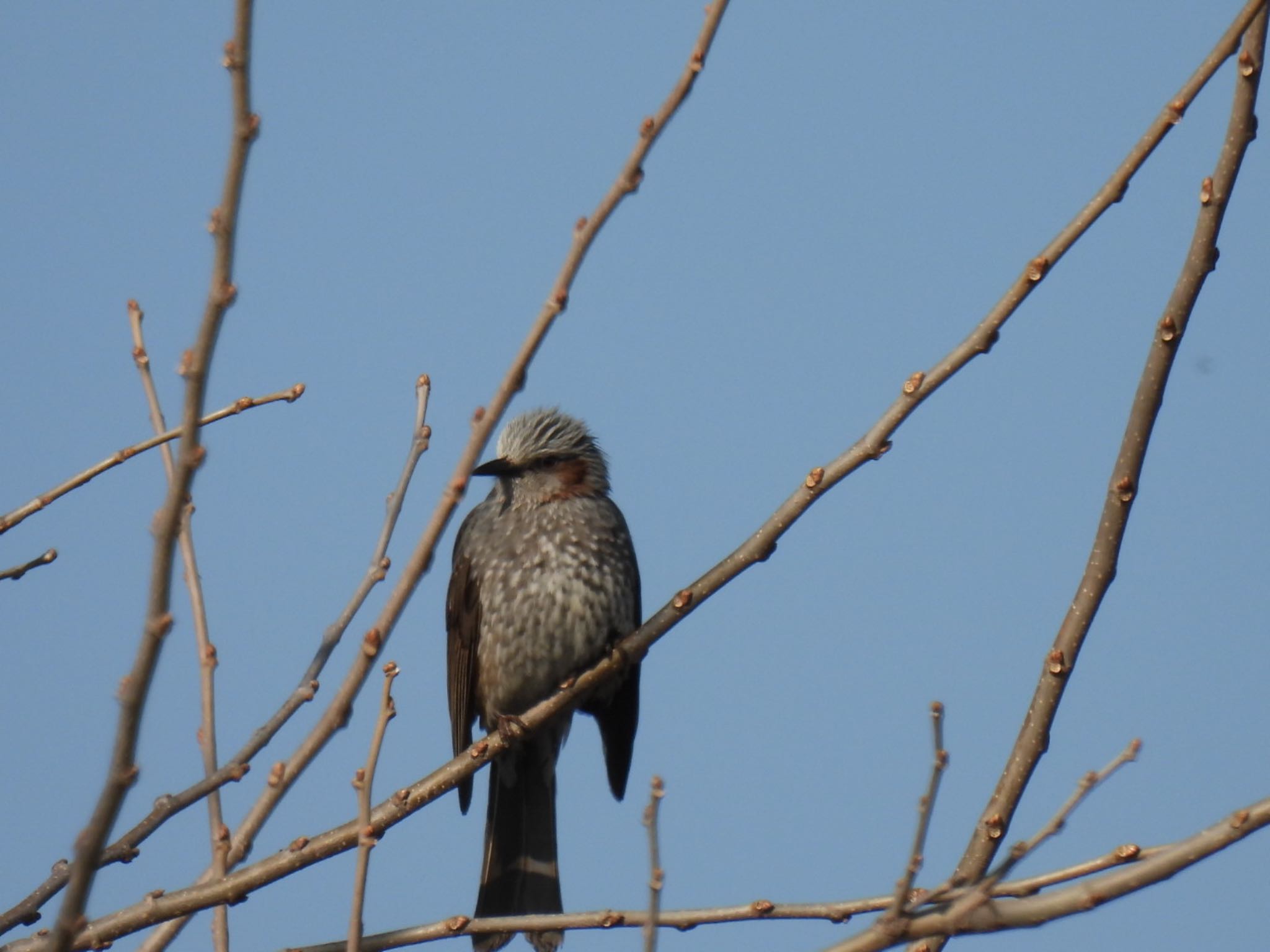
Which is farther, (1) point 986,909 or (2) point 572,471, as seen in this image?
(2) point 572,471

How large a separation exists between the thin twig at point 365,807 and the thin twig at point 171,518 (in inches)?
20.4

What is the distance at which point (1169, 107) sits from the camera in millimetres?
2838

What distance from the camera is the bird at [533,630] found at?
19.3 ft

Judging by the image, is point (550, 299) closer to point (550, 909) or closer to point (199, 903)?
point (199, 903)

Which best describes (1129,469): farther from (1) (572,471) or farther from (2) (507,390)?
(1) (572,471)

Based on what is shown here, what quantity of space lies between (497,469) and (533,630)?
2.75 feet

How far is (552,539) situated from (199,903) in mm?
3000

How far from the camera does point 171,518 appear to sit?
209 cm

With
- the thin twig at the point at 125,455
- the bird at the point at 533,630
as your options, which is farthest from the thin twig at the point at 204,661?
the bird at the point at 533,630

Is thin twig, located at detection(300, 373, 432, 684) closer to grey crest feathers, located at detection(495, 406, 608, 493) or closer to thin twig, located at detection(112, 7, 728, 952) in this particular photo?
thin twig, located at detection(112, 7, 728, 952)

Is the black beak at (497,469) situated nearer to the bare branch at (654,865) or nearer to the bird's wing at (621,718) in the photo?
the bird's wing at (621,718)

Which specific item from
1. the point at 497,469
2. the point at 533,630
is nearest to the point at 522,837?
the point at 533,630

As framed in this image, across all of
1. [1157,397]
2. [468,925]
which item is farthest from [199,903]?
[1157,397]

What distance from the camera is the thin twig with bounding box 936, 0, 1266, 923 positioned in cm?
285
